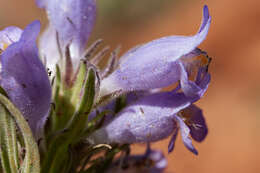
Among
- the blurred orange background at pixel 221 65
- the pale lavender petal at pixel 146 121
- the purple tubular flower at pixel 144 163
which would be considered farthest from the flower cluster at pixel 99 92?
the blurred orange background at pixel 221 65

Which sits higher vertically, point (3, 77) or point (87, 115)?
point (3, 77)

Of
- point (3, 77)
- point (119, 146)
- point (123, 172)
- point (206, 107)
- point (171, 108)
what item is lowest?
point (206, 107)

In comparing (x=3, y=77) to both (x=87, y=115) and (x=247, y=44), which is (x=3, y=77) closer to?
(x=87, y=115)

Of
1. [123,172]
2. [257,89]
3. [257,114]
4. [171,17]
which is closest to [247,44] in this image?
[257,89]

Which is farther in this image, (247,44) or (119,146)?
(247,44)

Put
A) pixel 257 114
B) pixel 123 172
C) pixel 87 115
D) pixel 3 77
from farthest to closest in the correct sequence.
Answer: pixel 257 114
pixel 123 172
pixel 87 115
pixel 3 77

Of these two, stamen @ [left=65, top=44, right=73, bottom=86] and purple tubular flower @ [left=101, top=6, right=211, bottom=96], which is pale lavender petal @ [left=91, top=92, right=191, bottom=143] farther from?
stamen @ [left=65, top=44, right=73, bottom=86]

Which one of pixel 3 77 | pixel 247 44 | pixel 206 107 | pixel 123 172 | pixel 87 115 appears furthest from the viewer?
→ pixel 247 44
